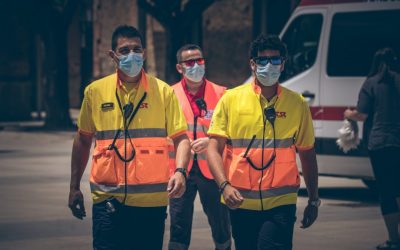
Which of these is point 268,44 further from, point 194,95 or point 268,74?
point 194,95

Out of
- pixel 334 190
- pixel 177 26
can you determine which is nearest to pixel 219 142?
pixel 334 190

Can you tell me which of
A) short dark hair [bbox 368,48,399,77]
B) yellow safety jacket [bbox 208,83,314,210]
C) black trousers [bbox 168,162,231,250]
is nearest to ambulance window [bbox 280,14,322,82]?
short dark hair [bbox 368,48,399,77]

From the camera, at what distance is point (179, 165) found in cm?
702

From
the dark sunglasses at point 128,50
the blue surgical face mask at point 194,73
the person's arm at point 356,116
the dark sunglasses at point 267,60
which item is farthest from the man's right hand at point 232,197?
the person's arm at point 356,116

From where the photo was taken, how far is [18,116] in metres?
34.4

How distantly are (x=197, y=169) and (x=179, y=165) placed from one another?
2250 mm

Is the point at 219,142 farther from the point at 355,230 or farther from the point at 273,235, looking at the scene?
the point at 355,230

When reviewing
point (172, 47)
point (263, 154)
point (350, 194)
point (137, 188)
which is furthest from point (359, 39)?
point (172, 47)

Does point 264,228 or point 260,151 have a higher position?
point 260,151

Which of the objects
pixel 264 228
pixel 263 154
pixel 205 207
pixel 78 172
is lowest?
pixel 205 207

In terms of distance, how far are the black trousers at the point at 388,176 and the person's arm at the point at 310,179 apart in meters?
3.79

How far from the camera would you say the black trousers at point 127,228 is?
6.79 m

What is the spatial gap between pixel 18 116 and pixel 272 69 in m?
27.8

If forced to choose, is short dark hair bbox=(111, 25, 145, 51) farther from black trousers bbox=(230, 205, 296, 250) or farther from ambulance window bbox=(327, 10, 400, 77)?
ambulance window bbox=(327, 10, 400, 77)
